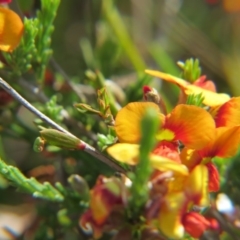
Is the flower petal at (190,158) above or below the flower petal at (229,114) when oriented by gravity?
below

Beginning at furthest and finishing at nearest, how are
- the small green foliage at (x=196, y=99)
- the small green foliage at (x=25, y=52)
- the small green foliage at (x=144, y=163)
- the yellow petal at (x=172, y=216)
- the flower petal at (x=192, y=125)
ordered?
the small green foliage at (x=25, y=52) < the small green foliage at (x=196, y=99) < the flower petal at (x=192, y=125) < the yellow petal at (x=172, y=216) < the small green foliage at (x=144, y=163)

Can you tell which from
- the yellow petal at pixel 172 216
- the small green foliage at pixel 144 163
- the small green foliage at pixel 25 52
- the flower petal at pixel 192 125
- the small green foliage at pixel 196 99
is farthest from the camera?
the small green foliage at pixel 25 52

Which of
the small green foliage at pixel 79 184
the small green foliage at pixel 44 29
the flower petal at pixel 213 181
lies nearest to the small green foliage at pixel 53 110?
the small green foliage at pixel 44 29

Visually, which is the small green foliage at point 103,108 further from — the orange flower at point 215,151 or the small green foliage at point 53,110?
the small green foliage at point 53,110

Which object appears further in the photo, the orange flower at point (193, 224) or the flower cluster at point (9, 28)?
the flower cluster at point (9, 28)

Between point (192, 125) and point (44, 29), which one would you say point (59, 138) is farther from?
point (44, 29)

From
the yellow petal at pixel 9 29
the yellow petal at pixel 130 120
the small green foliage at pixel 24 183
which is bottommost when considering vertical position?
the small green foliage at pixel 24 183

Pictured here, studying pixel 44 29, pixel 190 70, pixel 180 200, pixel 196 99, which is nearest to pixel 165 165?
pixel 180 200
